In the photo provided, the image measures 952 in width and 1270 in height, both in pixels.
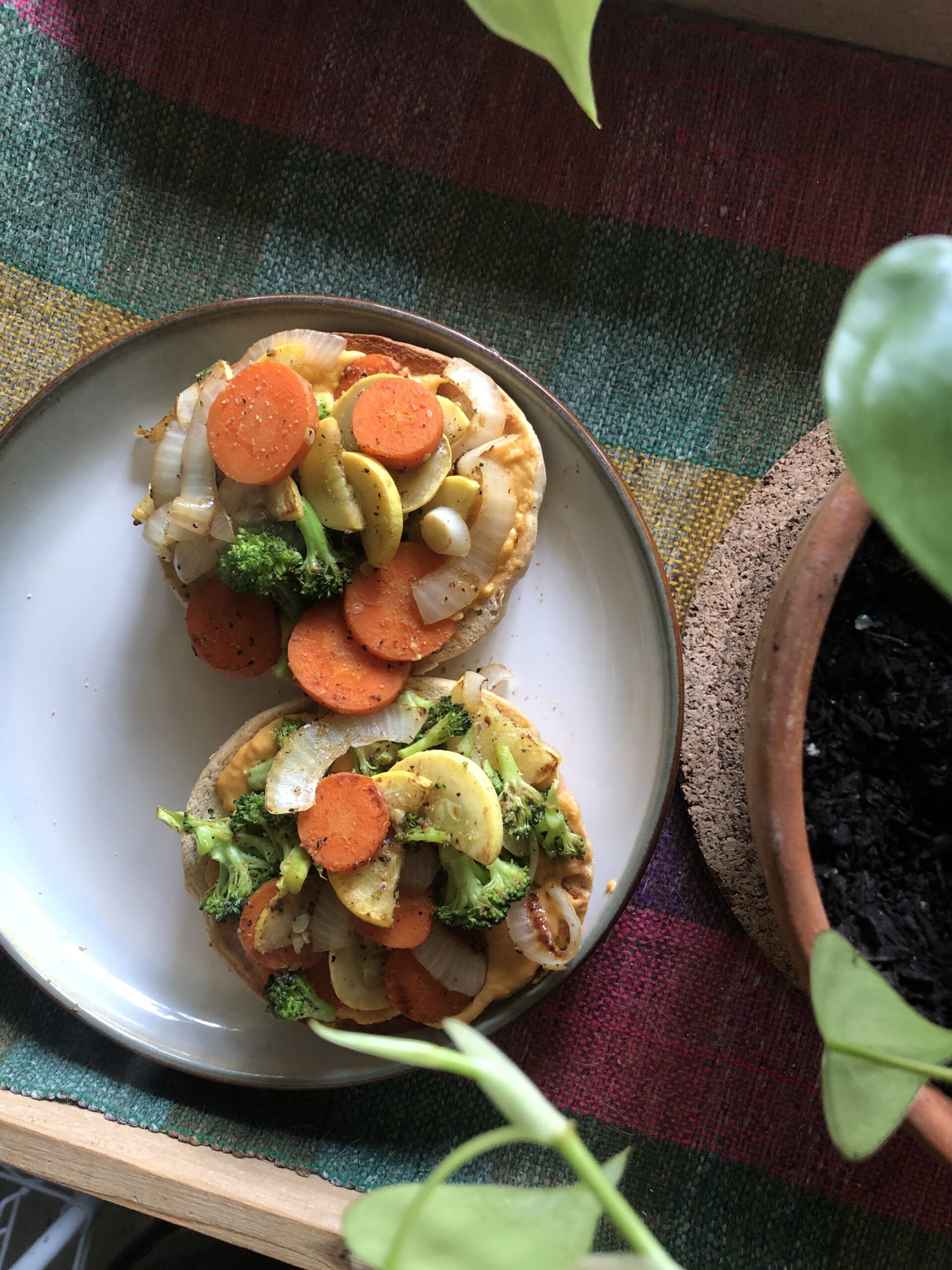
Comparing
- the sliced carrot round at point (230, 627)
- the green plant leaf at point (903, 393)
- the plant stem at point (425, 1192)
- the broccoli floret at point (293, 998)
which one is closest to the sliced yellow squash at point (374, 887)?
the broccoli floret at point (293, 998)

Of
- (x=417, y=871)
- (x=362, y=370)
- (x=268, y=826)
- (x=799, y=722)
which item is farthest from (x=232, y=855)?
(x=799, y=722)

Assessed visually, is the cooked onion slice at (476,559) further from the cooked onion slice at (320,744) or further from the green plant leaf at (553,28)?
the green plant leaf at (553,28)

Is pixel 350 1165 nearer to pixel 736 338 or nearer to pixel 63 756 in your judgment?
pixel 63 756

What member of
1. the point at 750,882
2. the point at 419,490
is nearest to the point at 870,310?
the point at 419,490

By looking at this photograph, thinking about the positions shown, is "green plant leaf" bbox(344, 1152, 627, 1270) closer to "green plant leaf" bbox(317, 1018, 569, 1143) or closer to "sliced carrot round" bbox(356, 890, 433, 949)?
"green plant leaf" bbox(317, 1018, 569, 1143)

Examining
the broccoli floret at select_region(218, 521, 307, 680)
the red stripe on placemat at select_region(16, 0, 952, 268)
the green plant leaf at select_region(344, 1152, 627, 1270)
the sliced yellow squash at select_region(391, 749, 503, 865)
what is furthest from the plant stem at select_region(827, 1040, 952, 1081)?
the red stripe on placemat at select_region(16, 0, 952, 268)
